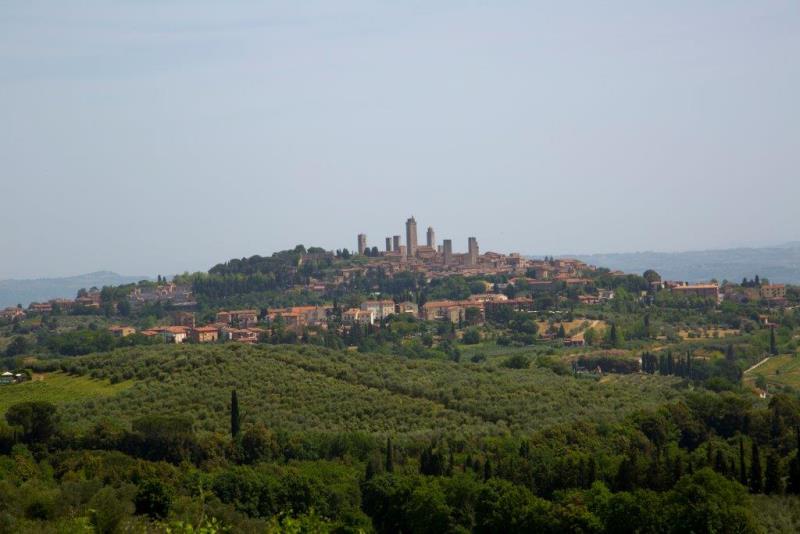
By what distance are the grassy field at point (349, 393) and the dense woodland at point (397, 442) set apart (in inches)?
4.3

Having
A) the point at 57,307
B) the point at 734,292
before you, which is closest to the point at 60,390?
the point at 57,307

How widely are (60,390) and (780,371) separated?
109 feet

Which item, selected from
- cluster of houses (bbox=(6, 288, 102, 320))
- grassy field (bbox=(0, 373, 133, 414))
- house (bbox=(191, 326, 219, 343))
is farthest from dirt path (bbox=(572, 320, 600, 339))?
cluster of houses (bbox=(6, 288, 102, 320))

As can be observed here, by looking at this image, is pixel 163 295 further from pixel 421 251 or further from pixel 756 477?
pixel 756 477

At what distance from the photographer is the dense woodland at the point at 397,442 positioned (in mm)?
24188

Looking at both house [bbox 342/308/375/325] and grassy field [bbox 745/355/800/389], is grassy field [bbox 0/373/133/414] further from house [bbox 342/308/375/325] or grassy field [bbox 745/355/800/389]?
house [bbox 342/308/375/325]

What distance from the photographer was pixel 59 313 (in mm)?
94000

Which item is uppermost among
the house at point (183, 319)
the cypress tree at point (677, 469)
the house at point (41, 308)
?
the house at point (41, 308)

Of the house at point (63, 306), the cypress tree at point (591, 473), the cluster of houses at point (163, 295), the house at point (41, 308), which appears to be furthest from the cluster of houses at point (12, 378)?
the cluster of houses at point (163, 295)

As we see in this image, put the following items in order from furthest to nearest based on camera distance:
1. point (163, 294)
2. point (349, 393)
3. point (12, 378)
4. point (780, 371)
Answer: point (163, 294), point (780, 371), point (12, 378), point (349, 393)

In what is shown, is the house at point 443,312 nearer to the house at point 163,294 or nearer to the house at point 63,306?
the house at point 163,294

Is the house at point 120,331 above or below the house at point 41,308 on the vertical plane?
below

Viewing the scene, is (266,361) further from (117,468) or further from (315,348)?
(117,468)

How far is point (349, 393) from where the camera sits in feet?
133
